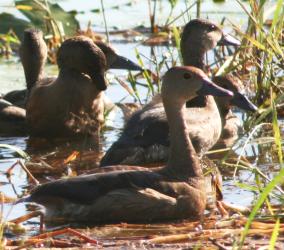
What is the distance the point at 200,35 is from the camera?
11336 millimetres

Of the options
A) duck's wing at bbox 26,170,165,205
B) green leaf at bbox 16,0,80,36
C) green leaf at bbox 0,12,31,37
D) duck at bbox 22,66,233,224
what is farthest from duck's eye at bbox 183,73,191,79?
green leaf at bbox 0,12,31,37

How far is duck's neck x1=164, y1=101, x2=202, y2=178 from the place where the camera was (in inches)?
328

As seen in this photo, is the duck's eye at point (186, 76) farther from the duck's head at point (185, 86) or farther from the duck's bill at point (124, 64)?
the duck's bill at point (124, 64)

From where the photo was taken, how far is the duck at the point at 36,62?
11797 millimetres

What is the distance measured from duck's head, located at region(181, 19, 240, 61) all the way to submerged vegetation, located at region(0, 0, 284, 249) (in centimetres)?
18

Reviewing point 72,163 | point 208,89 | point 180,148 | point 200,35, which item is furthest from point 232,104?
point 180,148

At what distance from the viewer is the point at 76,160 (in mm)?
10125

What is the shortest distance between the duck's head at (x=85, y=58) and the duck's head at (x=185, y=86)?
2.58 m

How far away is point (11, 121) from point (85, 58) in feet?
3.24

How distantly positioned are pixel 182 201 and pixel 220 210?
10.4 inches

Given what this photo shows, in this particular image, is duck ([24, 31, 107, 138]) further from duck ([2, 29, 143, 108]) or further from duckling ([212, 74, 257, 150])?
duckling ([212, 74, 257, 150])

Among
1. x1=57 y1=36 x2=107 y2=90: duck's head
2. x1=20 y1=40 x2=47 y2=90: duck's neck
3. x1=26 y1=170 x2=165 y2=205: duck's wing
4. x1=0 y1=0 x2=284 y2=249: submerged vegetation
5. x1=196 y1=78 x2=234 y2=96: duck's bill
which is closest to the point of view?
x1=0 y1=0 x2=284 y2=249: submerged vegetation

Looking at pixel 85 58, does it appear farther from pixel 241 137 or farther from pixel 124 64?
pixel 241 137

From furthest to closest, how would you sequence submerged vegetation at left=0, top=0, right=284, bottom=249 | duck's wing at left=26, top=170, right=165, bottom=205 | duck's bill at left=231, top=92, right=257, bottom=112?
duck's bill at left=231, top=92, right=257, bottom=112, duck's wing at left=26, top=170, right=165, bottom=205, submerged vegetation at left=0, top=0, right=284, bottom=249
